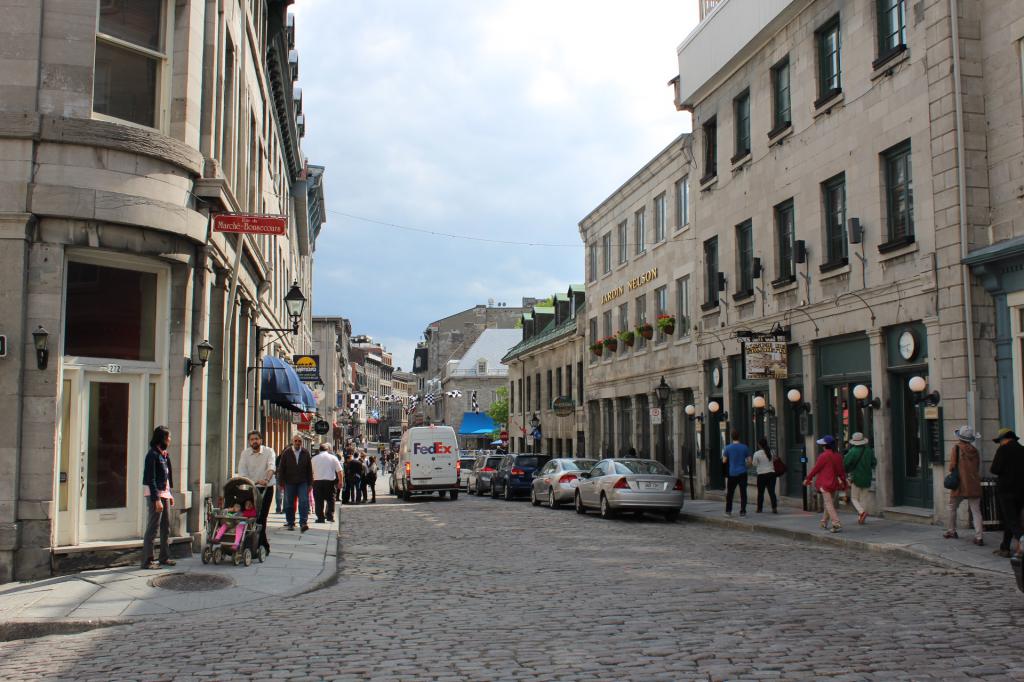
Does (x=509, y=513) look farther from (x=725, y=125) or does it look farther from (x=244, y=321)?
(x=725, y=125)

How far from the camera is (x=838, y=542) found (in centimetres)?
1606

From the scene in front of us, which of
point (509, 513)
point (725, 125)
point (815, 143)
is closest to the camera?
point (815, 143)

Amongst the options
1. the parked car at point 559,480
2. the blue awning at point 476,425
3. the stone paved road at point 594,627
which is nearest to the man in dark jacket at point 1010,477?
the stone paved road at point 594,627

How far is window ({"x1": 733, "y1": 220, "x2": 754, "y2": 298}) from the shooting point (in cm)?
2586

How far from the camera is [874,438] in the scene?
768 inches

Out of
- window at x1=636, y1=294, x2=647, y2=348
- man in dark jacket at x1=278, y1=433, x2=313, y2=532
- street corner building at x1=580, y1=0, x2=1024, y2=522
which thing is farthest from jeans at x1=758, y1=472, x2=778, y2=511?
window at x1=636, y1=294, x2=647, y2=348

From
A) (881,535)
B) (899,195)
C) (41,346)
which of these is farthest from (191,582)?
(899,195)

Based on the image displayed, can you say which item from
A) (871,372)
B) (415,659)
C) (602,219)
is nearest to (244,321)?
(871,372)

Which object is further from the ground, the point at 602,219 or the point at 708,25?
the point at 708,25

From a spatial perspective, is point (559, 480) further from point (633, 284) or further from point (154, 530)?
point (154, 530)

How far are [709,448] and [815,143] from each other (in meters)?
10.00

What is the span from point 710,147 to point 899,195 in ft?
33.2

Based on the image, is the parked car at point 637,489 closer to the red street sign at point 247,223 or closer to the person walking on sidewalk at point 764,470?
the person walking on sidewalk at point 764,470

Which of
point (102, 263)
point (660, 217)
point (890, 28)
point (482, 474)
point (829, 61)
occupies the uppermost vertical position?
point (829, 61)
